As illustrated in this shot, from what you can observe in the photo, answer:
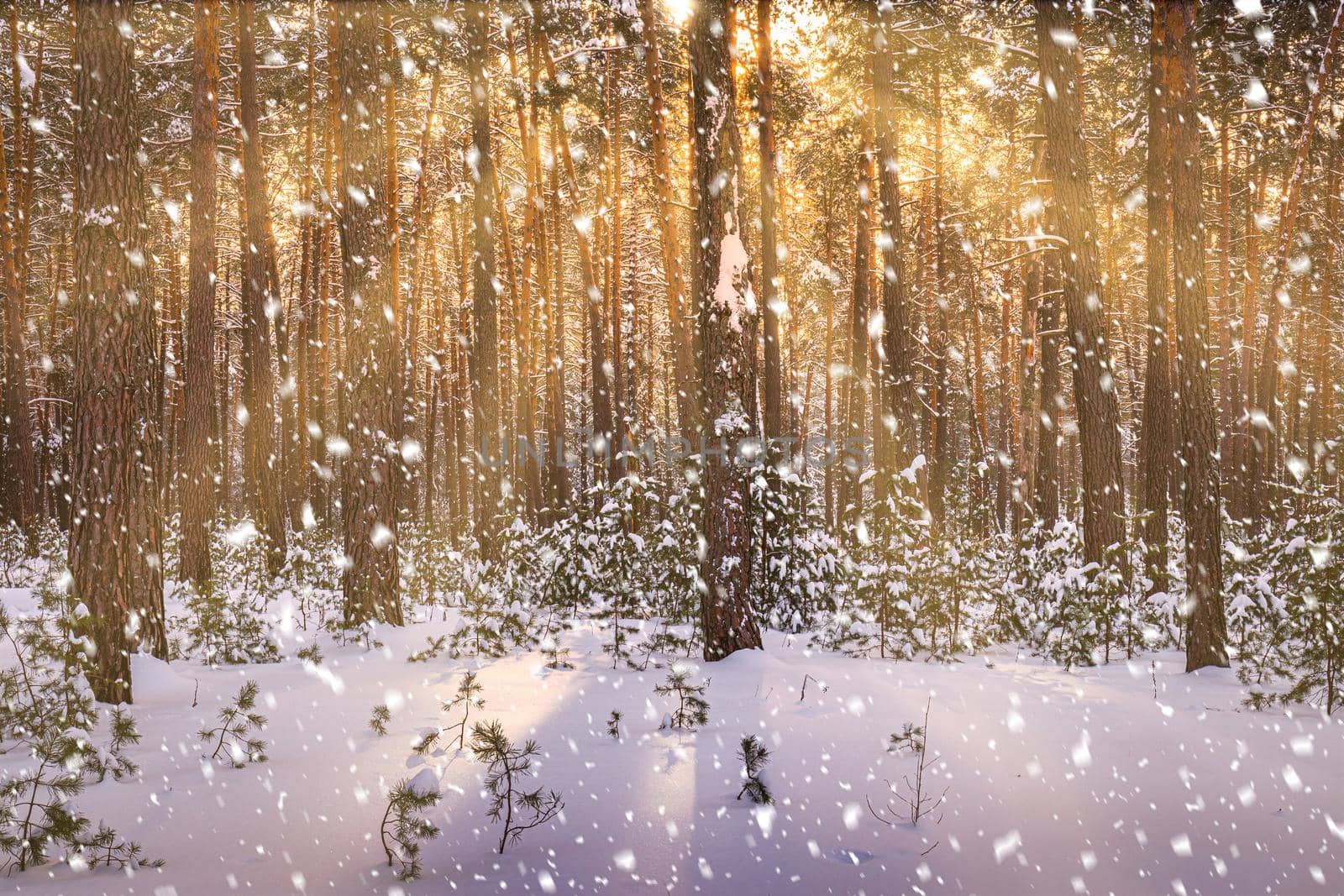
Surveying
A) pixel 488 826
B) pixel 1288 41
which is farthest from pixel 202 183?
pixel 1288 41

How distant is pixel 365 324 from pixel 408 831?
6.14 metres

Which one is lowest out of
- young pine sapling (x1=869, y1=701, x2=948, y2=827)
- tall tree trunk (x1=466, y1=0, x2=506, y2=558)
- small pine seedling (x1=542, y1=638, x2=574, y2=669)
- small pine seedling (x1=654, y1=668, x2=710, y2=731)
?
small pine seedling (x1=542, y1=638, x2=574, y2=669)

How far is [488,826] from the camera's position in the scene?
333 cm

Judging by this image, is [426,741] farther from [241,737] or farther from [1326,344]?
[1326,344]

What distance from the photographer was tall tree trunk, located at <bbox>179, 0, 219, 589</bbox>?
10.7 meters

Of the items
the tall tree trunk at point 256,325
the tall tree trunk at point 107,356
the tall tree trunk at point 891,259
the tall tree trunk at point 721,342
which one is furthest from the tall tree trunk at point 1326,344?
the tall tree trunk at point 107,356

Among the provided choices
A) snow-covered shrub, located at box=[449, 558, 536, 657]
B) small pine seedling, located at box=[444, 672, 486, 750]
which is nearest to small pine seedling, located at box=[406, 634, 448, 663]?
snow-covered shrub, located at box=[449, 558, 536, 657]

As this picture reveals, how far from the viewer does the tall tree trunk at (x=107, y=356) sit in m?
5.02

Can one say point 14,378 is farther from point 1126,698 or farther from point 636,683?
point 1126,698

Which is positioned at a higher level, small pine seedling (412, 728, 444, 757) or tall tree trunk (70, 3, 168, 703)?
tall tree trunk (70, 3, 168, 703)

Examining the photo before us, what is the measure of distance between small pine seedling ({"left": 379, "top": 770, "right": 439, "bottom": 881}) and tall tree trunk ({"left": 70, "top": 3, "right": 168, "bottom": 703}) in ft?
10.3

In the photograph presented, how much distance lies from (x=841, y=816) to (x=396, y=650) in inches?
201

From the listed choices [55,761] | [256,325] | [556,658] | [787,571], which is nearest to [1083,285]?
[787,571]

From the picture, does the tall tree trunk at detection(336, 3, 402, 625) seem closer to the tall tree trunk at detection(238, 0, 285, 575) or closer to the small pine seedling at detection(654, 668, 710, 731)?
the small pine seedling at detection(654, 668, 710, 731)
